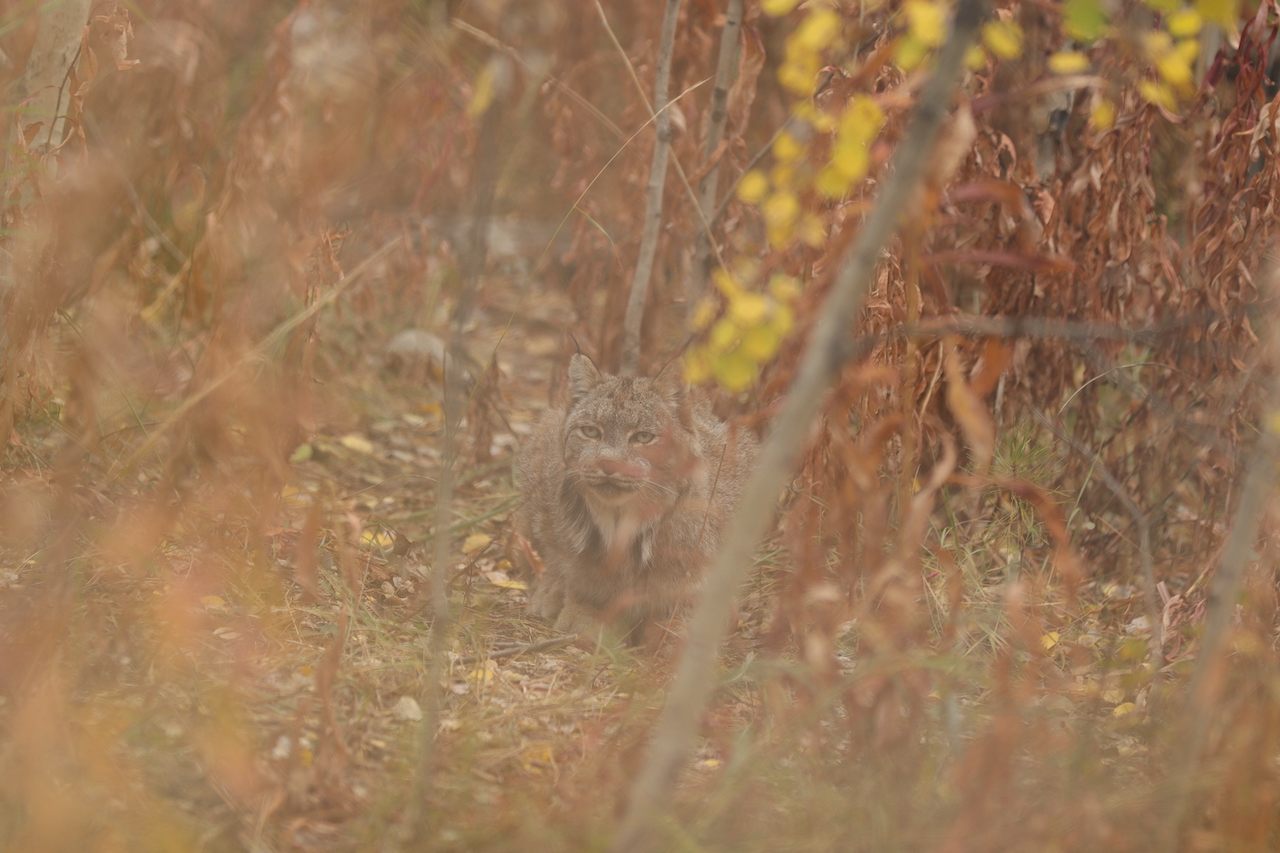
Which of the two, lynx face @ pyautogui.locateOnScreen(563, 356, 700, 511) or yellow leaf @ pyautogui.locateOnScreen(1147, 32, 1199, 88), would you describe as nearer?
yellow leaf @ pyautogui.locateOnScreen(1147, 32, 1199, 88)

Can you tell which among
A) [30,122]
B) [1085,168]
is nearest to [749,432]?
[1085,168]

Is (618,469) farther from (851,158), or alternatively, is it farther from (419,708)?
(851,158)

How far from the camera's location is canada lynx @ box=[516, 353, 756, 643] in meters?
4.18

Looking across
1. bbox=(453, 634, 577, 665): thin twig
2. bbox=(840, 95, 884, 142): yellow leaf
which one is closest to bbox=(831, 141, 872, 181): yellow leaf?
bbox=(840, 95, 884, 142): yellow leaf

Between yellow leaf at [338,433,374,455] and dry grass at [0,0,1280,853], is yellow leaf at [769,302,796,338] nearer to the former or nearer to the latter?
dry grass at [0,0,1280,853]

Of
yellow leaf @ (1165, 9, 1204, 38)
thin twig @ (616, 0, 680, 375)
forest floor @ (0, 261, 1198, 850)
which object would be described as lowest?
forest floor @ (0, 261, 1198, 850)

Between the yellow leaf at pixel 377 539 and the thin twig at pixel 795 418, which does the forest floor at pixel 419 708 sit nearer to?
the yellow leaf at pixel 377 539

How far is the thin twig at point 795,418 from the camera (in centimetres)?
197

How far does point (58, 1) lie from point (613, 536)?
2.57m

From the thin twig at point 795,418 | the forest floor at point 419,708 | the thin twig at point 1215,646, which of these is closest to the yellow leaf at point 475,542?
the forest floor at point 419,708

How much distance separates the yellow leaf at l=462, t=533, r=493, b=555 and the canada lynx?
1.37ft

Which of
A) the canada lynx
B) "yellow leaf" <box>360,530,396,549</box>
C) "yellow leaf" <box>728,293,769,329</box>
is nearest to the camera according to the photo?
"yellow leaf" <box>728,293,769,329</box>

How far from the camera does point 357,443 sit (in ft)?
18.5

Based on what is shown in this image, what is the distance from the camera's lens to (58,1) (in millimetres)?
3438
